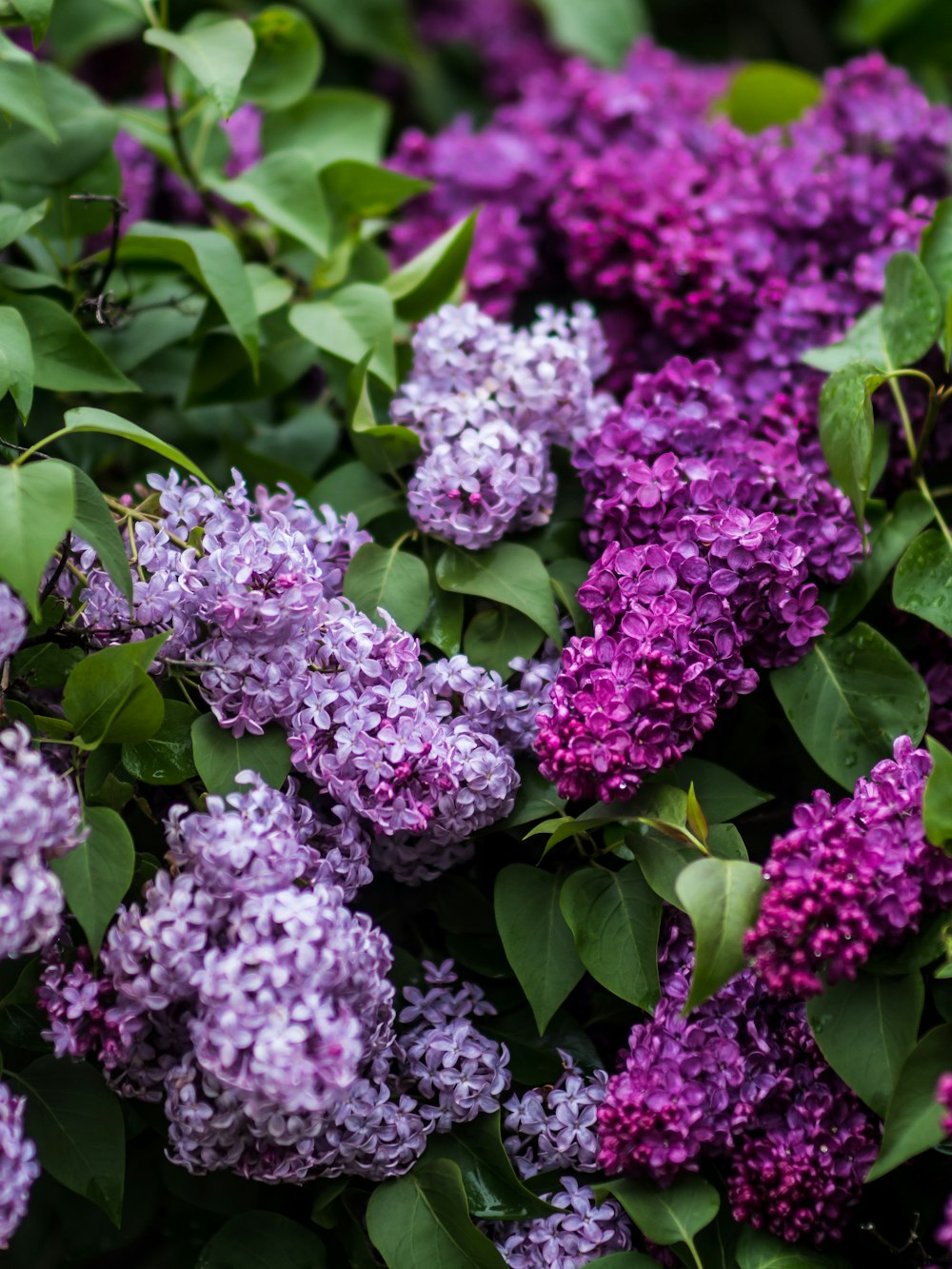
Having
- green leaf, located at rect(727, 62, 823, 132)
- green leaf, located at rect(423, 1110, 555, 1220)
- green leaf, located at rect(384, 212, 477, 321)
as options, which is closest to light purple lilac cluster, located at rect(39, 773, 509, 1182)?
green leaf, located at rect(423, 1110, 555, 1220)

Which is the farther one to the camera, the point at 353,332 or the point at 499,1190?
the point at 353,332

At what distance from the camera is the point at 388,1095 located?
80cm

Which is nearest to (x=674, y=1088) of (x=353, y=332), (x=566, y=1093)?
(x=566, y=1093)

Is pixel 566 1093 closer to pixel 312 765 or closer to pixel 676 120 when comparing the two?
pixel 312 765

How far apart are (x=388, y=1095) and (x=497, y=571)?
0.40 meters

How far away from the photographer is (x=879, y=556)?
93cm

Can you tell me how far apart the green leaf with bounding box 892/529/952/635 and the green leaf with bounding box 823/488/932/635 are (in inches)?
1.1

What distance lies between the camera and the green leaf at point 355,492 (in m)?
0.99

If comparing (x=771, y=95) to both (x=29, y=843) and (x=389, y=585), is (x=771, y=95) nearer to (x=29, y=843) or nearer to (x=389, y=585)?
(x=389, y=585)

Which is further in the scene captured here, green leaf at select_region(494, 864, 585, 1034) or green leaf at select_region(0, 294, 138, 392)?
green leaf at select_region(0, 294, 138, 392)

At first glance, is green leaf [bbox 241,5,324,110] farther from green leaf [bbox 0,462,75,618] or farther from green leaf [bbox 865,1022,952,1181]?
green leaf [bbox 865,1022,952,1181]

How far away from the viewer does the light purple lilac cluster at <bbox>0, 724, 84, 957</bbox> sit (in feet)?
2.16

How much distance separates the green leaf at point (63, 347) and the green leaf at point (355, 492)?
0.60 ft

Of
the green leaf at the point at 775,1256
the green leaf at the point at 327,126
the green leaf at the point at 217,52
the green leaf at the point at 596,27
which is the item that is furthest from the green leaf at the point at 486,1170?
the green leaf at the point at 596,27
